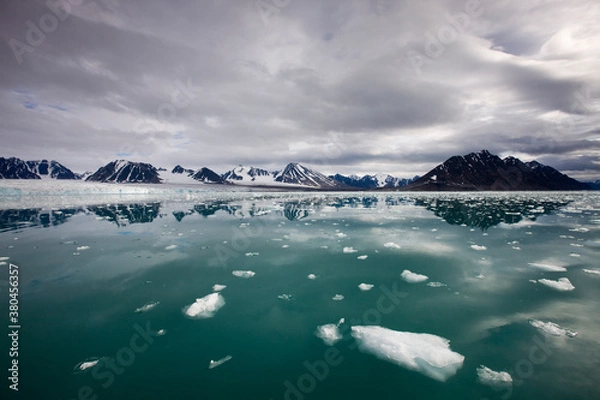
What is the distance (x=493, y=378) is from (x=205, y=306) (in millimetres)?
6100

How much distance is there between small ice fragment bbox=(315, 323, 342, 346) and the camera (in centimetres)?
523

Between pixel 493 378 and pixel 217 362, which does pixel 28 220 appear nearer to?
pixel 217 362

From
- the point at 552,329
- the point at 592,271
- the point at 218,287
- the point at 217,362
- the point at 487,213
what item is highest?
the point at 487,213

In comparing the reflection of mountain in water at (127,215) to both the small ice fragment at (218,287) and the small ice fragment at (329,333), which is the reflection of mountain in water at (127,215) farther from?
the small ice fragment at (329,333)

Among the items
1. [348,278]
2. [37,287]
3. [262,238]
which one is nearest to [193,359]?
[348,278]

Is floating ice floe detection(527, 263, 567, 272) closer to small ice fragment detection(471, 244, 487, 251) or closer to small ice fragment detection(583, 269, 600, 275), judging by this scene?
small ice fragment detection(583, 269, 600, 275)

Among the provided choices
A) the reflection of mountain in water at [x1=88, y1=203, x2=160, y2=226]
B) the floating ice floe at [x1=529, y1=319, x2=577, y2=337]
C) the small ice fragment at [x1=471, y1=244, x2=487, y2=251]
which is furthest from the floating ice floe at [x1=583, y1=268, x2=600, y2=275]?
the reflection of mountain in water at [x1=88, y1=203, x2=160, y2=226]

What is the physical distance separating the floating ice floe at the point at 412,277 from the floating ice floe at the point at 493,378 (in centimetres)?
384

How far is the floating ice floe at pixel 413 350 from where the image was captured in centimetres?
445

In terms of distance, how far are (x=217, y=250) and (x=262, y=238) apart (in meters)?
3.16

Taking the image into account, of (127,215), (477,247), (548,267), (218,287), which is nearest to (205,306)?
(218,287)

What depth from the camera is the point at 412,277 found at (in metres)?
8.31

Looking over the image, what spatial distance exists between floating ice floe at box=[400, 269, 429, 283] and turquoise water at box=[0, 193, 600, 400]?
8.7 inches

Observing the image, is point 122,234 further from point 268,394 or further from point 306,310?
point 268,394
